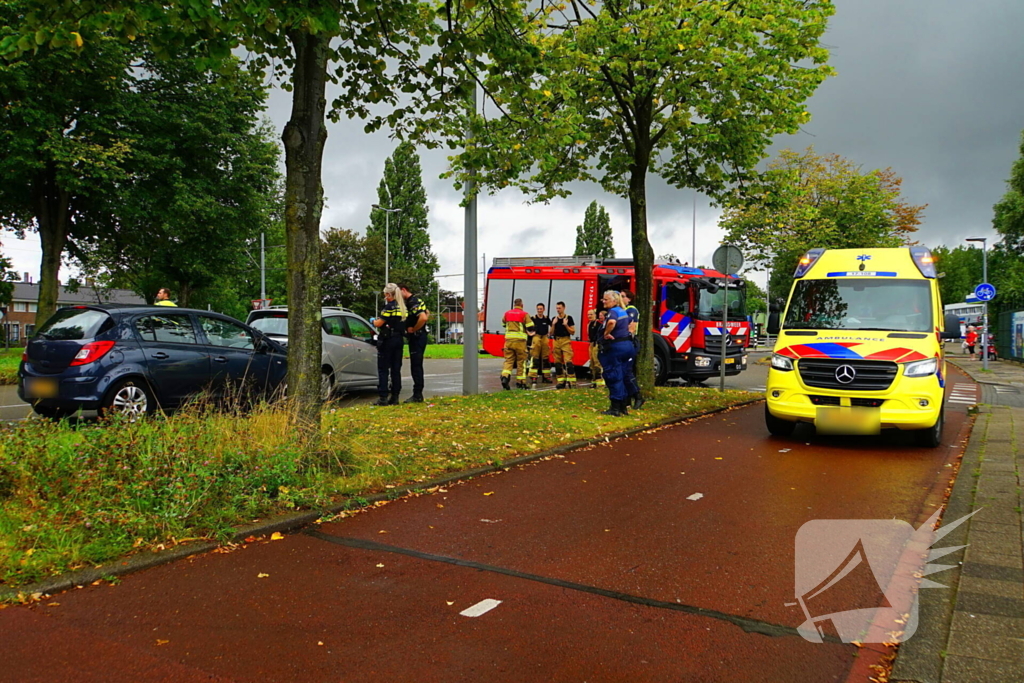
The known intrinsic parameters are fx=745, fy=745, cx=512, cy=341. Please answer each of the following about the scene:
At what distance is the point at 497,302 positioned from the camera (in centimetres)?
2106

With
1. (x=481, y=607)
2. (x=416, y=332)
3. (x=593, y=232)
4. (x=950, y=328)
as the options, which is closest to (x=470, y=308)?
(x=416, y=332)

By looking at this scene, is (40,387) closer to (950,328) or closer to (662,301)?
(950,328)

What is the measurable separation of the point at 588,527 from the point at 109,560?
119 inches

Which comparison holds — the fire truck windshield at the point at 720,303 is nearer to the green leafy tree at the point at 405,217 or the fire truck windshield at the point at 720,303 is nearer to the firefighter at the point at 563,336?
the firefighter at the point at 563,336

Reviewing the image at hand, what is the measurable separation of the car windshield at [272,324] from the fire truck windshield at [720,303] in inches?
369

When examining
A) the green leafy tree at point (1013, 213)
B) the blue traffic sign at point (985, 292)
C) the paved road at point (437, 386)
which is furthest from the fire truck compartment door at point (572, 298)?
the green leafy tree at point (1013, 213)

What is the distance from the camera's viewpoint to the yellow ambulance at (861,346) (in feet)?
28.1

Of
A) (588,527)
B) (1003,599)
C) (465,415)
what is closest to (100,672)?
(588,527)

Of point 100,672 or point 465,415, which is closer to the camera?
point 100,672

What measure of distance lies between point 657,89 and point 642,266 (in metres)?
2.96

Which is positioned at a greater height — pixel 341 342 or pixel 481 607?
pixel 341 342

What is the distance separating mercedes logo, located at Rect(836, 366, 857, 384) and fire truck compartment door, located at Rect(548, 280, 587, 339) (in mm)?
10291

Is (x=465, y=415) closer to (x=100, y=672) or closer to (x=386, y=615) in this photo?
(x=386, y=615)

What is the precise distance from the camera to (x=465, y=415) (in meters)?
10.2
